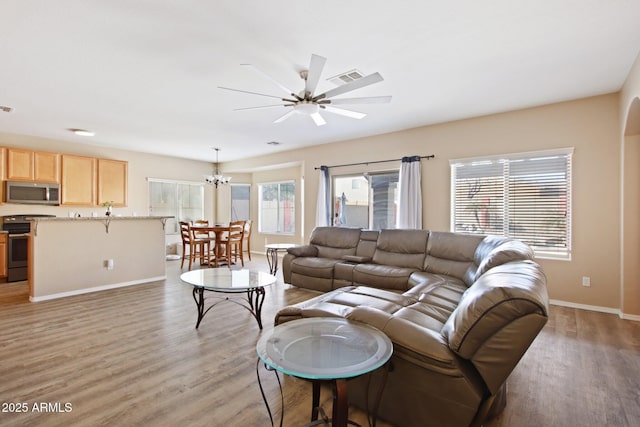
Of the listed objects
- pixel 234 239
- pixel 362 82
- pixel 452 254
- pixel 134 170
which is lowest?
pixel 234 239

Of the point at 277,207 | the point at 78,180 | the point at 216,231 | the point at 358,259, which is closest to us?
the point at 358,259

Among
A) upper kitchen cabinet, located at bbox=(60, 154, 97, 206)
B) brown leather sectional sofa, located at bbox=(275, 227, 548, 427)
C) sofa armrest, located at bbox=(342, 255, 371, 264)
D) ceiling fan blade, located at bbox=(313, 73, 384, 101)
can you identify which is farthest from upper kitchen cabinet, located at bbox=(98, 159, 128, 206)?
brown leather sectional sofa, located at bbox=(275, 227, 548, 427)

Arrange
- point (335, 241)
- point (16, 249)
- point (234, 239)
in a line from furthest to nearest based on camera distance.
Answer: point (234, 239), point (16, 249), point (335, 241)

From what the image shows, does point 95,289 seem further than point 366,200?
No

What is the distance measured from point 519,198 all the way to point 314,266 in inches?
123

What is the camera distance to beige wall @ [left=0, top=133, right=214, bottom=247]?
5.70 metres

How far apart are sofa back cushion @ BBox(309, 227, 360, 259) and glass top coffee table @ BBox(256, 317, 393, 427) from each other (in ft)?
9.26

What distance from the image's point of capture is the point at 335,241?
503 cm

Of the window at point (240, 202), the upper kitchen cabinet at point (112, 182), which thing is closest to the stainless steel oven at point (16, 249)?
the upper kitchen cabinet at point (112, 182)

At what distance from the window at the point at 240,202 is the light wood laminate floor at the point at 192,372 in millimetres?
5420

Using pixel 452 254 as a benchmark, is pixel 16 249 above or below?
below

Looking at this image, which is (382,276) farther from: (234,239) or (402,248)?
(234,239)

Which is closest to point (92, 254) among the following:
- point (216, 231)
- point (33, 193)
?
point (216, 231)

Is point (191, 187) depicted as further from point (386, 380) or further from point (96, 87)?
point (386, 380)
